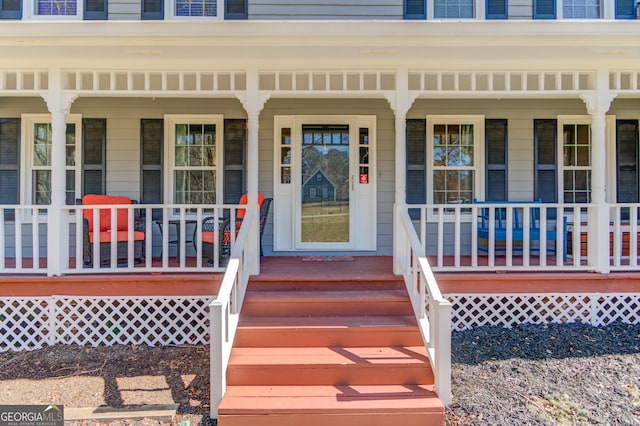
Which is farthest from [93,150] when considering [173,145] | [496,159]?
[496,159]

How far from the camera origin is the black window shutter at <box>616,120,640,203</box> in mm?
5988

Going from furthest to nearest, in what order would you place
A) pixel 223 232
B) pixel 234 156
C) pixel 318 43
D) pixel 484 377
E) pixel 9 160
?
pixel 234 156 < pixel 9 160 < pixel 223 232 < pixel 318 43 < pixel 484 377

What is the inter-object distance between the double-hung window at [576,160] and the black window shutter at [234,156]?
15.4 feet

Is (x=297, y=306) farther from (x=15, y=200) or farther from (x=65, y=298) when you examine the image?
(x=15, y=200)

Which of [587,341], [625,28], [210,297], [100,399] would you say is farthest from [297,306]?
[625,28]

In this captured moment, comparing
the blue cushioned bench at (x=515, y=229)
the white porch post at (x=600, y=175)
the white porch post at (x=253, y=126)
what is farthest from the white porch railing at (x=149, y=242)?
the white porch post at (x=600, y=175)

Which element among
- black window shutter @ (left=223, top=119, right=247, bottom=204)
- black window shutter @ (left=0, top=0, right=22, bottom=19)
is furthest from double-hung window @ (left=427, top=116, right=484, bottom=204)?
black window shutter @ (left=0, top=0, right=22, bottom=19)

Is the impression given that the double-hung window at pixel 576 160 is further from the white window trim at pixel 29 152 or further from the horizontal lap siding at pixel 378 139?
the white window trim at pixel 29 152

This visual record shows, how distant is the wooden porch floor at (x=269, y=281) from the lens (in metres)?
4.31

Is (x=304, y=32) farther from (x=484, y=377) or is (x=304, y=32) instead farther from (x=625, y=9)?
(x=625, y=9)

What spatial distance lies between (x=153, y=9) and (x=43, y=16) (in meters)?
1.61

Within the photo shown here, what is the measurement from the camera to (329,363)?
3.24 metres

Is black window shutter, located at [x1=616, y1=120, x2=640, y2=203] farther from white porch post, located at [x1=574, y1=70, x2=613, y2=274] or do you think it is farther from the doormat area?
the doormat area

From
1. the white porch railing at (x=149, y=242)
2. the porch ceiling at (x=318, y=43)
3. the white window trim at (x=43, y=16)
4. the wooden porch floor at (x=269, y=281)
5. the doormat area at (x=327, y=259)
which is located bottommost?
the wooden porch floor at (x=269, y=281)
